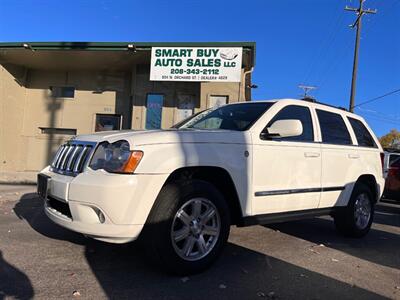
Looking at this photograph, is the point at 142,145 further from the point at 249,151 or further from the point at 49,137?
the point at 49,137

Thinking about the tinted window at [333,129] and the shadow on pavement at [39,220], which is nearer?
the shadow on pavement at [39,220]

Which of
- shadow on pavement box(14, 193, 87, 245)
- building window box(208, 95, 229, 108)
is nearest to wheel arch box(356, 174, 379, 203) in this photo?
shadow on pavement box(14, 193, 87, 245)

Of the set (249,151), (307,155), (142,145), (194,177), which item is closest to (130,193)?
(142,145)

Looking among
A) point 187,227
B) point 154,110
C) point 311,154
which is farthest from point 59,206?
point 154,110

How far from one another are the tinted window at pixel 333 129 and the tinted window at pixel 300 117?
26 cm

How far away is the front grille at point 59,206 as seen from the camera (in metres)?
4.30

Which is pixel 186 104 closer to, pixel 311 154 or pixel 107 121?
pixel 107 121

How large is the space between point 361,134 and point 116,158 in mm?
4363

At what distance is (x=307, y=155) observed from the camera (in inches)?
216

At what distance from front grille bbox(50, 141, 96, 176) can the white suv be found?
14 mm

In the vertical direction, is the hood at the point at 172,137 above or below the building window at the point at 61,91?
below

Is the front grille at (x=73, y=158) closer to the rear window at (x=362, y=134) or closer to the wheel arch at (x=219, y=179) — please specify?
the wheel arch at (x=219, y=179)

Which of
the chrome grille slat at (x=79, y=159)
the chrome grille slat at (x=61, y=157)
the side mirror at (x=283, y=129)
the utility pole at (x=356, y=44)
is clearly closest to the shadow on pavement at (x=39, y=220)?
the chrome grille slat at (x=61, y=157)

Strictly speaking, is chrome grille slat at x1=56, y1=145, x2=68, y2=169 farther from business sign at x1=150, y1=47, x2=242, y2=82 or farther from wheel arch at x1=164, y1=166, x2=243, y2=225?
business sign at x1=150, y1=47, x2=242, y2=82
